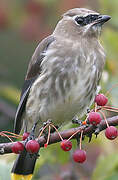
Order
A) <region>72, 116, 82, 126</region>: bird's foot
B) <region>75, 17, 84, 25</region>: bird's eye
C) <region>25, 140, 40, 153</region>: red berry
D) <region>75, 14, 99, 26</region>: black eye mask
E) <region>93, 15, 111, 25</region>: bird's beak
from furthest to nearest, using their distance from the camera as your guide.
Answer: <region>75, 17, 84, 25</region>: bird's eye, <region>75, 14, 99, 26</region>: black eye mask, <region>93, 15, 111, 25</region>: bird's beak, <region>72, 116, 82, 126</region>: bird's foot, <region>25, 140, 40, 153</region>: red berry

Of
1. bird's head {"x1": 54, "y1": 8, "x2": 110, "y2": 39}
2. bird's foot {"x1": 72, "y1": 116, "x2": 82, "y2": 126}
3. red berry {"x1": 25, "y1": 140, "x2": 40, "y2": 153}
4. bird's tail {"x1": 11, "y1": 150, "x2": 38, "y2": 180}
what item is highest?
bird's head {"x1": 54, "y1": 8, "x2": 110, "y2": 39}

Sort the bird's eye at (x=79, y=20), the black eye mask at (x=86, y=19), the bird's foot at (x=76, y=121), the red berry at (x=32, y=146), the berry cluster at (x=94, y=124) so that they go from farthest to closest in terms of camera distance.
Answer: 1. the bird's eye at (x=79, y=20)
2. the black eye mask at (x=86, y=19)
3. the bird's foot at (x=76, y=121)
4. the red berry at (x=32, y=146)
5. the berry cluster at (x=94, y=124)

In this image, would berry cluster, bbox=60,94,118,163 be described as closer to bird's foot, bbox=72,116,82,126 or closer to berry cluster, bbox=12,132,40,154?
berry cluster, bbox=12,132,40,154

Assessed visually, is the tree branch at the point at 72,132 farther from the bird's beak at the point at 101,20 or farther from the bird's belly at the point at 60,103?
the bird's beak at the point at 101,20

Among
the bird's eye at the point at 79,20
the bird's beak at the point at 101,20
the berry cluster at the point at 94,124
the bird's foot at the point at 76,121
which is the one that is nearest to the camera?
the berry cluster at the point at 94,124

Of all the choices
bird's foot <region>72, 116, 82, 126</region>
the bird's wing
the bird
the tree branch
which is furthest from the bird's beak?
the tree branch

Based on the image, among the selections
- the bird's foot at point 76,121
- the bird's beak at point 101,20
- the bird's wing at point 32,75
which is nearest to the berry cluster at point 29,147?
the bird's foot at point 76,121

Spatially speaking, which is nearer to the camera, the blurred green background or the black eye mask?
the blurred green background

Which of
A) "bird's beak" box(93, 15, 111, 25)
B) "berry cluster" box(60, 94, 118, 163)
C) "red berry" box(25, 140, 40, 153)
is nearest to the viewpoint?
"berry cluster" box(60, 94, 118, 163)

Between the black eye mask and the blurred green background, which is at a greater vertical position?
the black eye mask
